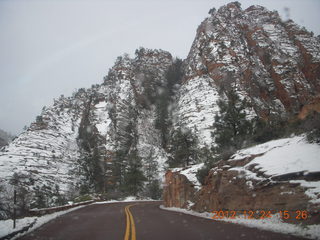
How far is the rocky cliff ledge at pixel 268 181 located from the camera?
315 inches

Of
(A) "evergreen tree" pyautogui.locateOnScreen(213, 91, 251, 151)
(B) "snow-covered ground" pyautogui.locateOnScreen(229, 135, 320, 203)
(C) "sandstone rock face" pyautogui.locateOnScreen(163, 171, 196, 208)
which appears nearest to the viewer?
(B) "snow-covered ground" pyautogui.locateOnScreen(229, 135, 320, 203)

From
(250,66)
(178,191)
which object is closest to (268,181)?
(178,191)

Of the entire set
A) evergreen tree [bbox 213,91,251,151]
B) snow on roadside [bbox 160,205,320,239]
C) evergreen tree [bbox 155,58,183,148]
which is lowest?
snow on roadside [bbox 160,205,320,239]

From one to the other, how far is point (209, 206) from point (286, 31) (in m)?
71.0

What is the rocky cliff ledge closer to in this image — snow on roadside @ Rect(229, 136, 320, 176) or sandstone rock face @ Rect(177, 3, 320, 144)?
snow on roadside @ Rect(229, 136, 320, 176)

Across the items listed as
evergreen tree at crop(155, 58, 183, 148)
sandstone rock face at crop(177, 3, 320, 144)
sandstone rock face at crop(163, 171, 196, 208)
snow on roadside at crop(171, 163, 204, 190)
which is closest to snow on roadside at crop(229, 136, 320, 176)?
snow on roadside at crop(171, 163, 204, 190)

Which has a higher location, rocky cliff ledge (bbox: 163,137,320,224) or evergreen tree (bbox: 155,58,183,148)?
evergreen tree (bbox: 155,58,183,148)

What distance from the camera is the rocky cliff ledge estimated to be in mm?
8008

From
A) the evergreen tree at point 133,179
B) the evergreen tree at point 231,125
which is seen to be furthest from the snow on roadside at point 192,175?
the evergreen tree at point 133,179

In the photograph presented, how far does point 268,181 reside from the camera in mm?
9695
